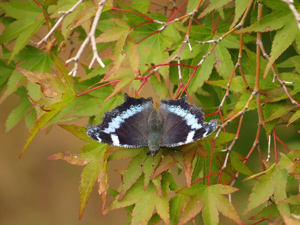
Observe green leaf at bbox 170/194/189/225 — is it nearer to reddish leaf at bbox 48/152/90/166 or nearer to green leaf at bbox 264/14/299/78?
reddish leaf at bbox 48/152/90/166

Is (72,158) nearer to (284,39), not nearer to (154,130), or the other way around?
(154,130)

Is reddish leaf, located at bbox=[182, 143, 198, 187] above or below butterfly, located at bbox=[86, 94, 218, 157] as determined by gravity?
below

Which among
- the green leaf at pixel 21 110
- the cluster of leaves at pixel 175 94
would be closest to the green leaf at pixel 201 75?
the cluster of leaves at pixel 175 94

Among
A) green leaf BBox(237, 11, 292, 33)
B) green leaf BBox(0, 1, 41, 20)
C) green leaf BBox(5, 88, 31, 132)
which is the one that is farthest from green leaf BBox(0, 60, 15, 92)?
green leaf BBox(237, 11, 292, 33)

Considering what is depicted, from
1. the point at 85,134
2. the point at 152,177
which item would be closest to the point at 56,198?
the point at 85,134

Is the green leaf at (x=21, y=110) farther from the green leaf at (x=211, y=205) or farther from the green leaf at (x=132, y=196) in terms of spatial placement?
the green leaf at (x=211, y=205)

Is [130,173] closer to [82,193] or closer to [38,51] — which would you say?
[82,193]
